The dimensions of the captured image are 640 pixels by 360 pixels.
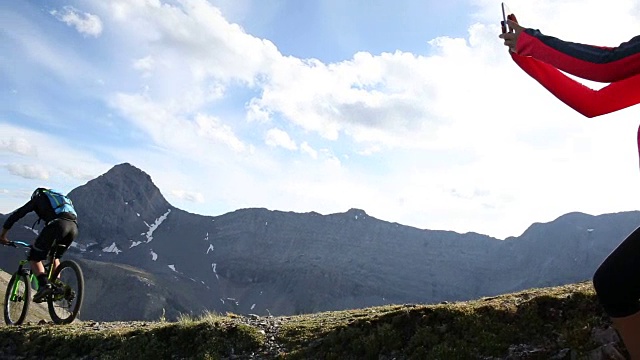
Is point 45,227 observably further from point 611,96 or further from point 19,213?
point 611,96

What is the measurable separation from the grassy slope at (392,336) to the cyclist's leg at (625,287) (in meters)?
2.75

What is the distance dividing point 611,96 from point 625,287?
1.73 metres

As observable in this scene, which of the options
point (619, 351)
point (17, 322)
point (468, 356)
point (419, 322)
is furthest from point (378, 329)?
point (17, 322)

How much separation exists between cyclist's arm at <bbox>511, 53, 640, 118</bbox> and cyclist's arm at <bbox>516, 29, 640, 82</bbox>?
23 centimetres

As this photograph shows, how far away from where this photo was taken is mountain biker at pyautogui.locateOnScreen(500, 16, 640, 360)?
3945 mm

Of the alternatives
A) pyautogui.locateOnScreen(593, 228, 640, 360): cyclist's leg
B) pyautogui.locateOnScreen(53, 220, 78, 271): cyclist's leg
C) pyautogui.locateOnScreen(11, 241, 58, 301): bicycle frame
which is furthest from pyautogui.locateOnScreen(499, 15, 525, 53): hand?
pyautogui.locateOnScreen(11, 241, 58, 301): bicycle frame

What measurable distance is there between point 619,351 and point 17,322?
50.1 ft

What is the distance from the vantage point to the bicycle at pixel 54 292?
1357 cm

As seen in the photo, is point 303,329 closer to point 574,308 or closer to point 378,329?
point 378,329

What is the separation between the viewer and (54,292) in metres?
13.4

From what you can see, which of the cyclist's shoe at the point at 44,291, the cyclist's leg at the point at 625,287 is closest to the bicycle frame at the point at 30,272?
the cyclist's shoe at the point at 44,291

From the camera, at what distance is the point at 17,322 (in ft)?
46.1

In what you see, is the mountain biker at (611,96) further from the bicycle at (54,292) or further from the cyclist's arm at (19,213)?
the cyclist's arm at (19,213)

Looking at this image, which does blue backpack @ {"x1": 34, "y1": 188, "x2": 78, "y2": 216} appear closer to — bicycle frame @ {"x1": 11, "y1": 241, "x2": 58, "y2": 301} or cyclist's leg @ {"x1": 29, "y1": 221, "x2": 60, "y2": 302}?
cyclist's leg @ {"x1": 29, "y1": 221, "x2": 60, "y2": 302}
